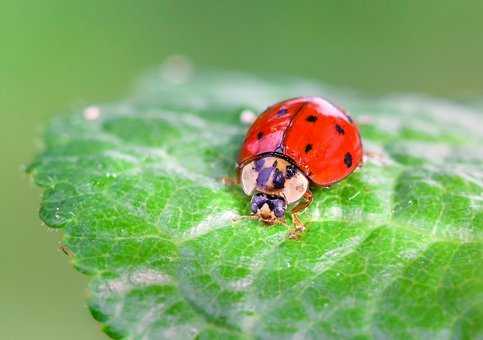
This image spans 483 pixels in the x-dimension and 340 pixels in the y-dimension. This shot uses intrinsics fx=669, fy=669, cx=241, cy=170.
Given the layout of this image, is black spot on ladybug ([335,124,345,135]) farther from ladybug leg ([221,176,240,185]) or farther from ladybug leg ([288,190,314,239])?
ladybug leg ([221,176,240,185])

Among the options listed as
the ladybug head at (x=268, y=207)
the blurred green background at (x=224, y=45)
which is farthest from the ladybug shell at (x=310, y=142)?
the blurred green background at (x=224, y=45)

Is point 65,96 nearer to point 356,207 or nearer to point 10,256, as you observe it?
point 10,256

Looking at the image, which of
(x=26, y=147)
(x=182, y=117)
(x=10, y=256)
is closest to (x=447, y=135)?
(x=182, y=117)

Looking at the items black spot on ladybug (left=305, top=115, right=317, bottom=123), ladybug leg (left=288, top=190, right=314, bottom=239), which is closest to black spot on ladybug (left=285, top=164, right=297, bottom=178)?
ladybug leg (left=288, top=190, right=314, bottom=239)

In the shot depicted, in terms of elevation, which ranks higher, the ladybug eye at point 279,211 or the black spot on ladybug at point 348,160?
the black spot on ladybug at point 348,160

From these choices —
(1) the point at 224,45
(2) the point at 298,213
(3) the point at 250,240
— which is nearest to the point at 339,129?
(2) the point at 298,213

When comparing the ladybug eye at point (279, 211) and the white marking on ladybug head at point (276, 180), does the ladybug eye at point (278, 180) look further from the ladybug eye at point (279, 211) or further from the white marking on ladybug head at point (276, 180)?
the ladybug eye at point (279, 211)

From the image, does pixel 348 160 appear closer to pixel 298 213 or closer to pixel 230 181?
pixel 298 213

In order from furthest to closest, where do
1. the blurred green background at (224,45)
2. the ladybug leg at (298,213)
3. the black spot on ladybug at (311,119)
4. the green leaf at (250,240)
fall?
1. the blurred green background at (224,45)
2. the black spot on ladybug at (311,119)
3. the ladybug leg at (298,213)
4. the green leaf at (250,240)
